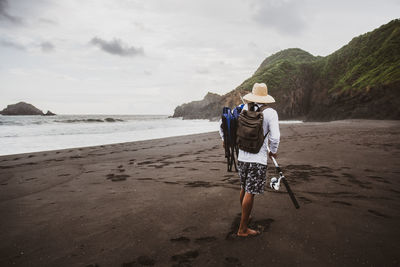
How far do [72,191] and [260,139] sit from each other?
4953mm

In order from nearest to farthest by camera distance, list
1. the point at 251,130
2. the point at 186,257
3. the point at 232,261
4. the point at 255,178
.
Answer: the point at 232,261 < the point at 186,257 < the point at 251,130 < the point at 255,178

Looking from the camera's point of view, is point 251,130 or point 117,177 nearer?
point 251,130

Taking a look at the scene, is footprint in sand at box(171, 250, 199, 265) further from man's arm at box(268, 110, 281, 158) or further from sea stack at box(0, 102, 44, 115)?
sea stack at box(0, 102, 44, 115)

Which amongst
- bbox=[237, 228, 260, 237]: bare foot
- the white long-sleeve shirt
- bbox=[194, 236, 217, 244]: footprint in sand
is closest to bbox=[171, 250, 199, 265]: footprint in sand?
bbox=[194, 236, 217, 244]: footprint in sand

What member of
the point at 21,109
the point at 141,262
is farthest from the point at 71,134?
the point at 21,109

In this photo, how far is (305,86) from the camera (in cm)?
4912

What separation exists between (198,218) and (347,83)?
132 feet

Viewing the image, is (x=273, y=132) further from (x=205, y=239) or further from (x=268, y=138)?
(x=205, y=239)

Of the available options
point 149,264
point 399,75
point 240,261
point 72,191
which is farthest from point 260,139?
point 399,75

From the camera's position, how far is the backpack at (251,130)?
3.06 meters

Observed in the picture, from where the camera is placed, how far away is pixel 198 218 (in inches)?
150

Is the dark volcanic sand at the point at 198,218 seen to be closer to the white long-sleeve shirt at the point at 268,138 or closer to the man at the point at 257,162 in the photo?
the man at the point at 257,162

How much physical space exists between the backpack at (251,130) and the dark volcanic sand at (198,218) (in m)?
1.33

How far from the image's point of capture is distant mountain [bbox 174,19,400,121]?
24856 mm
